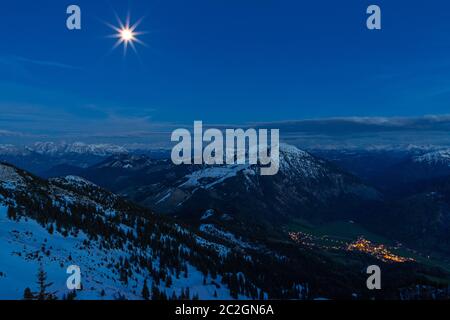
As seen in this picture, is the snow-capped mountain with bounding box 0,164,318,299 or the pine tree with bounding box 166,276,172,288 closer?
the snow-capped mountain with bounding box 0,164,318,299

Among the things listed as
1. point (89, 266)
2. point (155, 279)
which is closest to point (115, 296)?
point (89, 266)

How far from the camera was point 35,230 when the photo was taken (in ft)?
404

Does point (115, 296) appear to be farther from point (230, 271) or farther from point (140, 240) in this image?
point (230, 271)

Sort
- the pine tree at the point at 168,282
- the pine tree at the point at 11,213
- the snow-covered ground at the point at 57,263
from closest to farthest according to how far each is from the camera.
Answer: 1. the snow-covered ground at the point at 57,263
2. the pine tree at the point at 11,213
3. the pine tree at the point at 168,282

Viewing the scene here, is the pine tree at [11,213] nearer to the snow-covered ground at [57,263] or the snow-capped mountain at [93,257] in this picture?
the snow-capped mountain at [93,257]

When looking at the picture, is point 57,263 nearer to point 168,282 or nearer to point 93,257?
point 93,257

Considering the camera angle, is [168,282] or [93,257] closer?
[93,257]

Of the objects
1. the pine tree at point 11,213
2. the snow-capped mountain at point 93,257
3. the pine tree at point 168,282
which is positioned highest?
the pine tree at point 11,213

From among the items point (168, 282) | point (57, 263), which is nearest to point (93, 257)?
point (57, 263)

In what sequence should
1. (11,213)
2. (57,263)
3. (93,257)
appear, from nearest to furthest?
1. (57,263)
2. (93,257)
3. (11,213)

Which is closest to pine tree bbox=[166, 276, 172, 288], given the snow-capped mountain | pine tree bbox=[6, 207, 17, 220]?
the snow-capped mountain

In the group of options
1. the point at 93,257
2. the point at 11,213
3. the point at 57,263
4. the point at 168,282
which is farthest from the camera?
the point at 168,282

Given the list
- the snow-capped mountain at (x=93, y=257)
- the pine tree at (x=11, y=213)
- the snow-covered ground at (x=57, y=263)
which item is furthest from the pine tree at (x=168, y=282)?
the pine tree at (x=11, y=213)

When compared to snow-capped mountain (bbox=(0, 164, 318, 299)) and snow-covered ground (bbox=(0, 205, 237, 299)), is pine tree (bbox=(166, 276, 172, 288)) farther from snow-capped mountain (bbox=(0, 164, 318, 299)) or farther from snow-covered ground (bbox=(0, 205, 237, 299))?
snow-covered ground (bbox=(0, 205, 237, 299))
